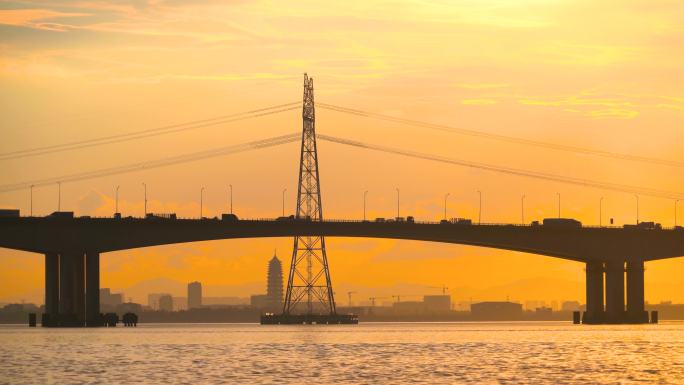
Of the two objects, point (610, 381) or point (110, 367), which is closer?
point (610, 381)

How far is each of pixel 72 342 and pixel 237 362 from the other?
144 ft

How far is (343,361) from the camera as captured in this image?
123750mm

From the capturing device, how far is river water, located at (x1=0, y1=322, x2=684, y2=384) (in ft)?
340

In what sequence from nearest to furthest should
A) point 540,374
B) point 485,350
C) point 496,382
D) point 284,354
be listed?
point 496,382 → point 540,374 → point 284,354 → point 485,350

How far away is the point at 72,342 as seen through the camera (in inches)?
6344

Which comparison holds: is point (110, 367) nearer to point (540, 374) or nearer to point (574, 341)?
point (540, 374)

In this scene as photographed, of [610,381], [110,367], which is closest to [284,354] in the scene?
[110,367]

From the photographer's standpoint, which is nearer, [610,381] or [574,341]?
[610,381]

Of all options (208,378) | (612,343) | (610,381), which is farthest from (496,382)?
(612,343)

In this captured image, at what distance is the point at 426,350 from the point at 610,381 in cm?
4415

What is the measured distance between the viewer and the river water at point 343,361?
103500mm

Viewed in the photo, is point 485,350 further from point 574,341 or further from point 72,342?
point 72,342

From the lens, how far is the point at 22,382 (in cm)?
10119

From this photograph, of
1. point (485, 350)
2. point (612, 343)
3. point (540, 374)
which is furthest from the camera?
point (612, 343)
